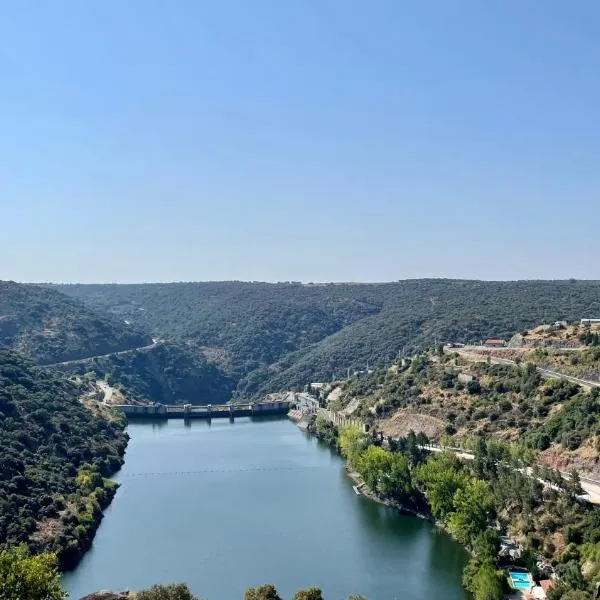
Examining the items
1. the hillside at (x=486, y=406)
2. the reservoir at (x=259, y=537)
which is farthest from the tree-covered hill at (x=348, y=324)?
the reservoir at (x=259, y=537)

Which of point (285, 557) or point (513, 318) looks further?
point (513, 318)

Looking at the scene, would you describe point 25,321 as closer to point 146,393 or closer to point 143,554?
point 146,393

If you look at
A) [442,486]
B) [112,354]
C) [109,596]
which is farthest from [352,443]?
[112,354]

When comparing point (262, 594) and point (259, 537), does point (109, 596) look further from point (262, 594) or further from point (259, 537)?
point (259, 537)

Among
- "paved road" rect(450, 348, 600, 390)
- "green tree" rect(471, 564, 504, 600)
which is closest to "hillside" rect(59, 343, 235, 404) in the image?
"paved road" rect(450, 348, 600, 390)

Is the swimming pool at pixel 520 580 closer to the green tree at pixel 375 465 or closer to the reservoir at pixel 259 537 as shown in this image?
the reservoir at pixel 259 537

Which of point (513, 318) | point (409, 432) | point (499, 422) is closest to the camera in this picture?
point (499, 422)

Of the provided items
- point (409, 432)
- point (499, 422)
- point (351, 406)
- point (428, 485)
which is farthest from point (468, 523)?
point (351, 406)
